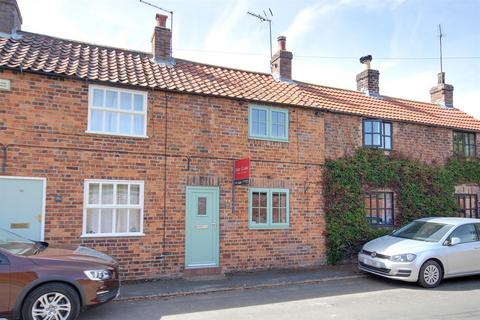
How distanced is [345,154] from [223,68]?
4.77 m

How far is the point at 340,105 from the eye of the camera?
1338 centimetres

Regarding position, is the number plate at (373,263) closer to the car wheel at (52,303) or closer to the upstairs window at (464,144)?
the car wheel at (52,303)

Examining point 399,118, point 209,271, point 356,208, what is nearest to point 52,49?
point 209,271

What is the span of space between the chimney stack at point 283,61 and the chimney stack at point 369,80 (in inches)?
140

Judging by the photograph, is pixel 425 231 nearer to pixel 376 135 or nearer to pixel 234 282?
pixel 376 135

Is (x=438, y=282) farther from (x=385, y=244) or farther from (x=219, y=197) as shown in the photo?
(x=219, y=197)

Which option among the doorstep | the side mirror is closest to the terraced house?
the doorstep

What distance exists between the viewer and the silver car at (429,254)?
30.3 feet

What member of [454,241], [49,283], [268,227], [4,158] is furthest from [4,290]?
[454,241]

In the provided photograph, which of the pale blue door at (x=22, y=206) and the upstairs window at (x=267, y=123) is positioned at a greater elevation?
the upstairs window at (x=267, y=123)

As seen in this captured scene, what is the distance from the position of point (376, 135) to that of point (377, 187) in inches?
67.9

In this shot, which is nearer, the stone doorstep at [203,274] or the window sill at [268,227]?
the stone doorstep at [203,274]

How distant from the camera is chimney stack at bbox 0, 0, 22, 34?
10594 millimetres

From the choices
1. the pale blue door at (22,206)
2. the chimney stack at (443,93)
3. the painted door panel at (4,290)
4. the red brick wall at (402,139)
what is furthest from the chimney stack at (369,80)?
the painted door panel at (4,290)
